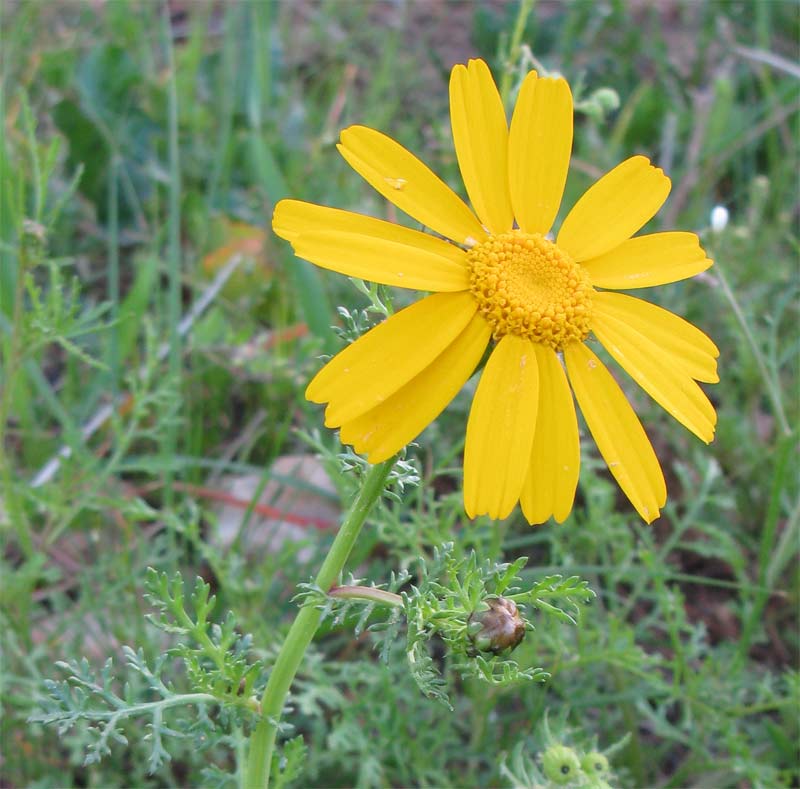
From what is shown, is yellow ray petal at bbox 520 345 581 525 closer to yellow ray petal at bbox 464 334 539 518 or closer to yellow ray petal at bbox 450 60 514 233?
yellow ray petal at bbox 464 334 539 518

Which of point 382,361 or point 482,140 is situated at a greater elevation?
point 482,140

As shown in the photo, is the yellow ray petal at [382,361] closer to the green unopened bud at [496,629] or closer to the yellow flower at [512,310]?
the yellow flower at [512,310]

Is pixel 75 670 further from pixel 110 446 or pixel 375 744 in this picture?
pixel 110 446

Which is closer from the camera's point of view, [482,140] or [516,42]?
[482,140]

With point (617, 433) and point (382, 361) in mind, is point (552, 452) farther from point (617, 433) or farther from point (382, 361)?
point (382, 361)

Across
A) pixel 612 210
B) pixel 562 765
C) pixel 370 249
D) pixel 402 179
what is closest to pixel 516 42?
pixel 612 210

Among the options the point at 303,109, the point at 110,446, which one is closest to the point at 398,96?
the point at 303,109
